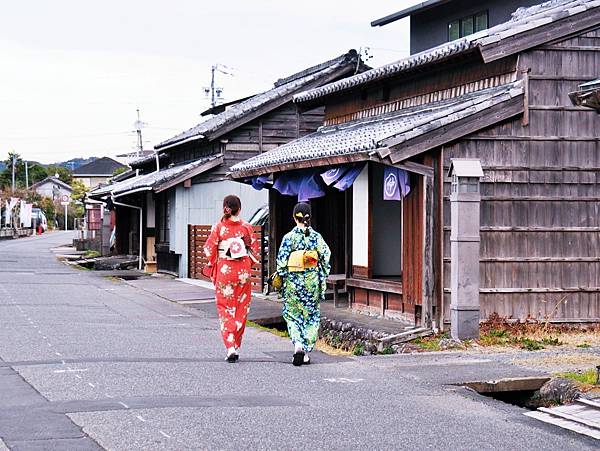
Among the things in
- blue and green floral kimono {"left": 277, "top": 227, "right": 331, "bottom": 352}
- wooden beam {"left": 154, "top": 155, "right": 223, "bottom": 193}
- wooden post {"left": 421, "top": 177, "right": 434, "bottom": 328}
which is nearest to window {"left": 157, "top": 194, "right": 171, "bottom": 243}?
wooden beam {"left": 154, "top": 155, "right": 223, "bottom": 193}

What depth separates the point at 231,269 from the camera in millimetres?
11945

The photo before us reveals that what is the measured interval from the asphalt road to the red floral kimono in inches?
17.2

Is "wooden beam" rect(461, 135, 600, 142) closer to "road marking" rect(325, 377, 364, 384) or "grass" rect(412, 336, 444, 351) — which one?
"grass" rect(412, 336, 444, 351)

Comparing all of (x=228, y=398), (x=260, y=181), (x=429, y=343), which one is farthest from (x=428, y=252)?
(x=260, y=181)

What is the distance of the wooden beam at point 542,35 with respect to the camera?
14.0 meters

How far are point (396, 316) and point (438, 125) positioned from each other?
3.67m

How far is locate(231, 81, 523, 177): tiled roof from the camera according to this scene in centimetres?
1370

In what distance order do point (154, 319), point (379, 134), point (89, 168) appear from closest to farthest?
point (379, 134), point (154, 319), point (89, 168)

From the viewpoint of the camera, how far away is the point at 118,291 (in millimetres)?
23719

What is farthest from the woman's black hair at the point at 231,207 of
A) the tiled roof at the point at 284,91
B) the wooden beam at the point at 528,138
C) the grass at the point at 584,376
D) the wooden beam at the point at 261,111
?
the wooden beam at the point at 261,111

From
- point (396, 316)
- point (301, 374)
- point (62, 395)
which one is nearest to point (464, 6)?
point (396, 316)

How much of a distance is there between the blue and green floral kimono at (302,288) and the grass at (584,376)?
3.09m

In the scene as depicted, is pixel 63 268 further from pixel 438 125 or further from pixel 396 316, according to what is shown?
pixel 438 125

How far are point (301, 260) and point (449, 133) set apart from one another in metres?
3.46
